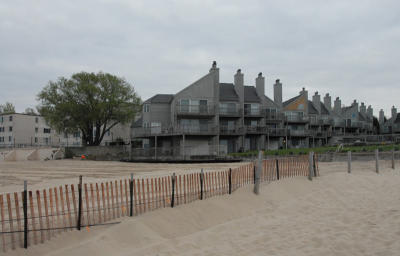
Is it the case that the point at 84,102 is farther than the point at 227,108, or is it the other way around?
the point at 84,102

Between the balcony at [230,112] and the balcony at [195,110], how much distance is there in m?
2.01

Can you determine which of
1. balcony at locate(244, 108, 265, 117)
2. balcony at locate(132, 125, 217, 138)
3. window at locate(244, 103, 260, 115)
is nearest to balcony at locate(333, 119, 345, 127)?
balcony at locate(244, 108, 265, 117)

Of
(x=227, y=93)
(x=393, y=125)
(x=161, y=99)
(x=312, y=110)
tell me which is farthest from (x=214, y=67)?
(x=393, y=125)

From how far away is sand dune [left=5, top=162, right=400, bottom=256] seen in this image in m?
6.95

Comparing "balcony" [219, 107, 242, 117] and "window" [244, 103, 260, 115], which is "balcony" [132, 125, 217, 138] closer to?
"balcony" [219, 107, 242, 117]

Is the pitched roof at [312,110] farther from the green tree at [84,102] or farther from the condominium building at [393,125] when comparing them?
the green tree at [84,102]

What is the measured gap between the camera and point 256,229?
8.68 meters

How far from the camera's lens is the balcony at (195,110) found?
1698 inches

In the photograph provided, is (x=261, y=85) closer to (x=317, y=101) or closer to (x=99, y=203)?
(x=317, y=101)

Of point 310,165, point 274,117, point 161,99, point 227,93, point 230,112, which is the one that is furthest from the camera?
point 274,117

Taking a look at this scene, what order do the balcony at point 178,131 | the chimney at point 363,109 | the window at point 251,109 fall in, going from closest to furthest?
1. the balcony at point 178,131
2. the window at point 251,109
3. the chimney at point 363,109

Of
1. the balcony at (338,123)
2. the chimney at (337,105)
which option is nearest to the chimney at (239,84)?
the balcony at (338,123)

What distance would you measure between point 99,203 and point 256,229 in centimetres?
431

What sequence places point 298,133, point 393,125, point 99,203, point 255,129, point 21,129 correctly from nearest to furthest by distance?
1. point 99,203
2. point 255,129
3. point 298,133
4. point 21,129
5. point 393,125
